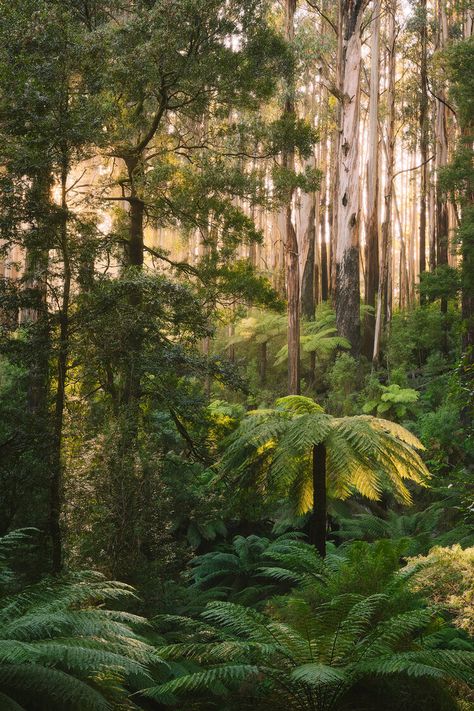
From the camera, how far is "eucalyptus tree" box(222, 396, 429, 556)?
6008mm

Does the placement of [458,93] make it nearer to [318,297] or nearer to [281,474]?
[281,474]

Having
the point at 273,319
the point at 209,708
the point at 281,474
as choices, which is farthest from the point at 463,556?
the point at 273,319

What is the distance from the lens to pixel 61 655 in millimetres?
2992

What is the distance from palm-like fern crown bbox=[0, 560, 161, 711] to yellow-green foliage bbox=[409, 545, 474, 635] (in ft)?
8.02

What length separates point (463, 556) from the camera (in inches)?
212

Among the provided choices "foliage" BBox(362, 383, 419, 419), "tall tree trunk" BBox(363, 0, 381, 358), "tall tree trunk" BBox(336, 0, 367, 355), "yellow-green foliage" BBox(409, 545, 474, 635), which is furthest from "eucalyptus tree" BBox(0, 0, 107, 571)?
"tall tree trunk" BBox(363, 0, 381, 358)

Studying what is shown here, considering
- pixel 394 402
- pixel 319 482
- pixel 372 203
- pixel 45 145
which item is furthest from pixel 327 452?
pixel 372 203

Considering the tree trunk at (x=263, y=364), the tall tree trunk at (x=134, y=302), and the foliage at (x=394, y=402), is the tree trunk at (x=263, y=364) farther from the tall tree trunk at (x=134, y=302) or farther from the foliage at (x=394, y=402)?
the tall tree trunk at (x=134, y=302)

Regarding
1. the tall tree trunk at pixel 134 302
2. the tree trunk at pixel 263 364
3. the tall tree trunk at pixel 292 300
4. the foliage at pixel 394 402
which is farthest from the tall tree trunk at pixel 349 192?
the tall tree trunk at pixel 134 302

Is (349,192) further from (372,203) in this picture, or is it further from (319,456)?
(319,456)

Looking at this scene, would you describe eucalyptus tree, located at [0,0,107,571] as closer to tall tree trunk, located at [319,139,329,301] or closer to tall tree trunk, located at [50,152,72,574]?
tall tree trunk, located at [50,152,72,574]

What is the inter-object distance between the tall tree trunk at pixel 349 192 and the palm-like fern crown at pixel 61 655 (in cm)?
1340

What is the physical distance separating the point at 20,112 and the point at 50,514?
162 inches

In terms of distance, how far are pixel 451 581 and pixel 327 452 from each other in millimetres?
1617
